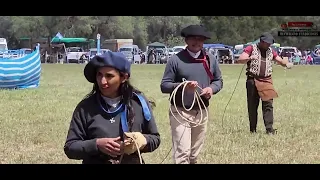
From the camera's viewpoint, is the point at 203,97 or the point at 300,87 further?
the point at 300,87

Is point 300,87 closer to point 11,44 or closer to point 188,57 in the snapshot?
point 188,57

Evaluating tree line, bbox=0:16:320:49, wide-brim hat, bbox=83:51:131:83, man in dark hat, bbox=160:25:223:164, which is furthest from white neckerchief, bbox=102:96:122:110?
tree line, bbox=0:16:320:49

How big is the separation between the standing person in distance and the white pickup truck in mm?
25415

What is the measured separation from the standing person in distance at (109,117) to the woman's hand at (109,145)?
3cm

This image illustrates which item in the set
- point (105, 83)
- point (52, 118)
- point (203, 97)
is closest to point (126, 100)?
point (105, 83)

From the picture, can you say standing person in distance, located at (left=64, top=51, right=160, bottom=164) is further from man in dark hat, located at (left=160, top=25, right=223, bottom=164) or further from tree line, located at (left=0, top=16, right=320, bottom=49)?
tree line, located at (left=0, top=16, right=320, bottom=49)

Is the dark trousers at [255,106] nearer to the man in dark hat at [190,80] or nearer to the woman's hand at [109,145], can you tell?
the man in dark hat at [190,80]

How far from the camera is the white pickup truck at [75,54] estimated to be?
28609 millimetres

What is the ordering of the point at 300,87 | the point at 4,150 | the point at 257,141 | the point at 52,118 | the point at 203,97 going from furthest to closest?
1. the point at 300,87
2. the point at 52,118
3. the point at 257,141
4. the point at 4,150
5. the point at 203,97

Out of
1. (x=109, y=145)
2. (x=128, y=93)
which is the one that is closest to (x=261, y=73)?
(x=128, y=93)

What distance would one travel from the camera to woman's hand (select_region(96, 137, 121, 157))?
275 centimetres

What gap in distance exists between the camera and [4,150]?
20.3ft

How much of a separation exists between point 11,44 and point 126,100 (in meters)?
30.4
